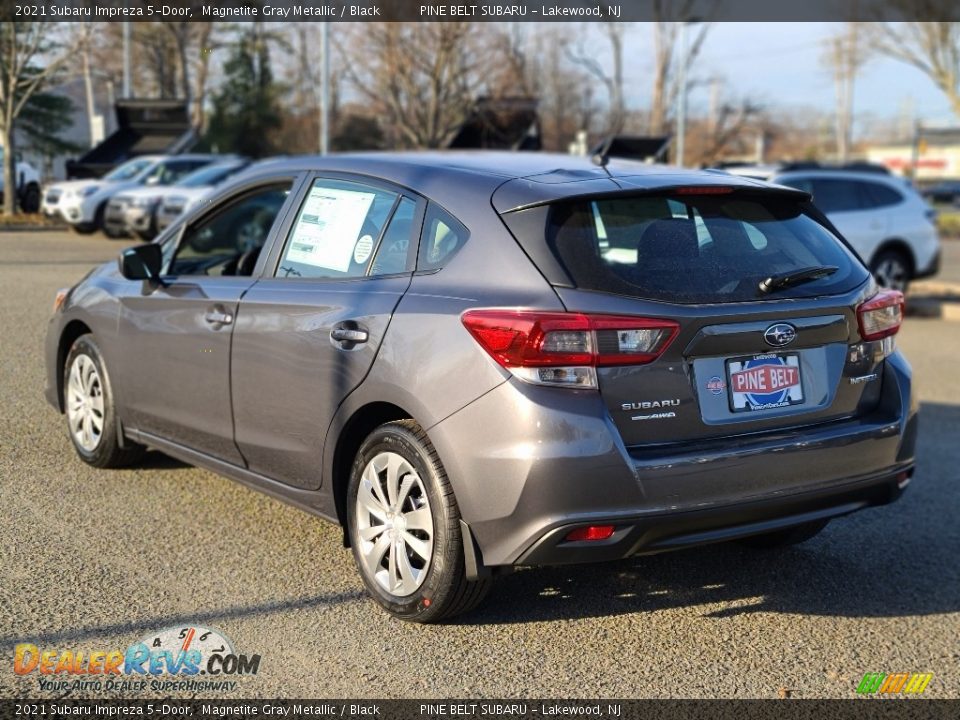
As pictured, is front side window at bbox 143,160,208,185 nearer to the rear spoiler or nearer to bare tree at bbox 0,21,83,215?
bare tree at bbox 0,21,83,215

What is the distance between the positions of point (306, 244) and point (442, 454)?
4.63 ft

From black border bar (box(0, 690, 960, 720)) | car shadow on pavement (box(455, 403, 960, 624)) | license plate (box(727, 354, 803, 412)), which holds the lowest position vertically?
car shadow on pavement (box(455, 403, 960, 624))

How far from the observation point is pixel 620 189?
13.5 feet

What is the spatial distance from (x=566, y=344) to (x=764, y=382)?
2.68ft

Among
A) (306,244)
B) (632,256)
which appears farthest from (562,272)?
(306,244)

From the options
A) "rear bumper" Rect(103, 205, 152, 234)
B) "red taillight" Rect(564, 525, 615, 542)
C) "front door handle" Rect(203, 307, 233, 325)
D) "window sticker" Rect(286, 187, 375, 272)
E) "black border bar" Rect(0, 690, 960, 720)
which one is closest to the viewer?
"black border bar" Rect(0, 690, 960, 720)

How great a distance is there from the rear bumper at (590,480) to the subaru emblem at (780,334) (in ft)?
1.07

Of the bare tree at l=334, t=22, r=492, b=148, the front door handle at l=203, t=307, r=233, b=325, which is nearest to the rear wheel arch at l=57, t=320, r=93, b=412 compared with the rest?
the front door handle at l=203, t=307, r=233, b=325

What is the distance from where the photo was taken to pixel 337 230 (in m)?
4.71

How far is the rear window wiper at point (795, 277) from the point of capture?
Answer: 4.07 meters

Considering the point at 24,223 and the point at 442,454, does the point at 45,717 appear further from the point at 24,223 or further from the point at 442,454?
the point at 24,223

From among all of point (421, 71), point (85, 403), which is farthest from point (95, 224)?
point (85, 403)

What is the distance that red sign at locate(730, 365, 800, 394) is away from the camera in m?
3.94

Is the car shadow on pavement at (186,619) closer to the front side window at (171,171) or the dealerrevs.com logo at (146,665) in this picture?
the dealerrevs.com logo at (146,665)
